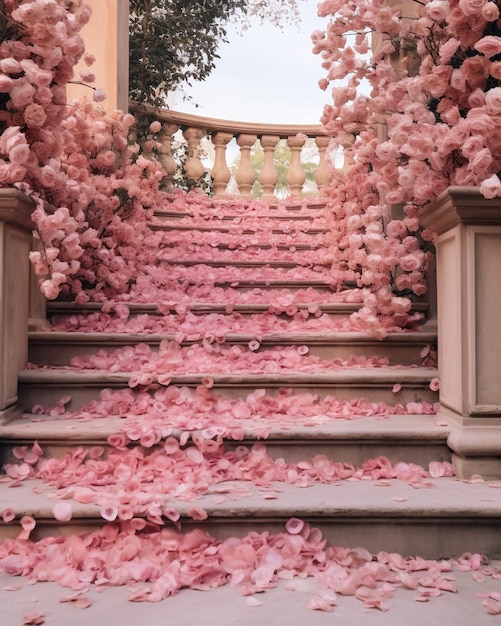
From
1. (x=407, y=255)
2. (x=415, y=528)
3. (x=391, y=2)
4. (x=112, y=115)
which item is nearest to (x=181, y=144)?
(x=112, y=115)

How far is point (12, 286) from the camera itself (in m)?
2.24

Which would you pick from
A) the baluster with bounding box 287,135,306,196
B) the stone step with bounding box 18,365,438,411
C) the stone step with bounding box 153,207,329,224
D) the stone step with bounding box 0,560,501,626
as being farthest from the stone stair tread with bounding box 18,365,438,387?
the baluster with bounding box 287,135,306,196

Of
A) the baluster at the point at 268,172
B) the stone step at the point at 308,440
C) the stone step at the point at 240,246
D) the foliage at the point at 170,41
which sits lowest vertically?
the stone step at the point at 308,440

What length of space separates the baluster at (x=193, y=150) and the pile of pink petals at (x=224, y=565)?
Result: 4.93m

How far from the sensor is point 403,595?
155 centimetres

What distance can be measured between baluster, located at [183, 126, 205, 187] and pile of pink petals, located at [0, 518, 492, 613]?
4928mm

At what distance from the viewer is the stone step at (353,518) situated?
176 centimetres

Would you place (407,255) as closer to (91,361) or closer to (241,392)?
(241,392)

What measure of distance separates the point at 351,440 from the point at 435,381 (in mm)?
524

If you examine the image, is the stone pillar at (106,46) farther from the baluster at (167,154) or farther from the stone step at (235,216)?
the baluster at (167,154)

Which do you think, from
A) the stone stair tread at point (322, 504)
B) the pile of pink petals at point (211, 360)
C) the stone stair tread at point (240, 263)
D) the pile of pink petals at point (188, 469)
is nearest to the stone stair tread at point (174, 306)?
the pile of pink petals at point (211, 360)

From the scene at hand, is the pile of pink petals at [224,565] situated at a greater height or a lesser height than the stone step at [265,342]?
lesser

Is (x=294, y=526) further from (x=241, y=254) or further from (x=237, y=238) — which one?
(x=237, y=238)

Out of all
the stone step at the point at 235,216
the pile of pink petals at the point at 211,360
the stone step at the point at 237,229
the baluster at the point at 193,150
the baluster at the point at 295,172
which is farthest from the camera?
the baluster at the point at 295,172
